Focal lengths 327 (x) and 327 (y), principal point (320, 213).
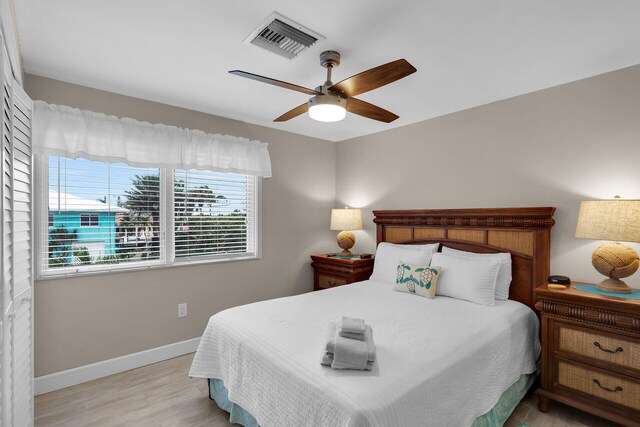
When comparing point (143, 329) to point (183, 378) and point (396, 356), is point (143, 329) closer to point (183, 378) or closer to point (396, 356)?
point (183, 378)

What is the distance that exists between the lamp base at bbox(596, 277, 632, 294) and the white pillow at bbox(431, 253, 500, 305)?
25.5 inches

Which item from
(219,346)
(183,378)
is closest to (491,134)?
(219,346)

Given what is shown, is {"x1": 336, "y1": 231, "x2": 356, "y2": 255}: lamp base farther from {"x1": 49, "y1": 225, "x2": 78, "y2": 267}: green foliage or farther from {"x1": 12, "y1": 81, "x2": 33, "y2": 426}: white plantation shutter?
{"x1": 12, "y1": 81, "x2": 33, "y2": 426}: white plantation shutter

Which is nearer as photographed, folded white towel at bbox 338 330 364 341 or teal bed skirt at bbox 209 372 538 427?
folded white towel at bbox 338 330 364 341

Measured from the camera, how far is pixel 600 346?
2.12 meters

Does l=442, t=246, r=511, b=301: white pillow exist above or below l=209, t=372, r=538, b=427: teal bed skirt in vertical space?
above

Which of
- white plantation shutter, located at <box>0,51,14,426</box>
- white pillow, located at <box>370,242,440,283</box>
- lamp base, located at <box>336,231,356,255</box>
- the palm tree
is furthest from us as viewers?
lamp base, located at <box>336,231,356,255</box>

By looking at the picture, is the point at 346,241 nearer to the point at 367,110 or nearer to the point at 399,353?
the point at 367,110

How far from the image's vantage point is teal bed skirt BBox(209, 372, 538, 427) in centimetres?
188

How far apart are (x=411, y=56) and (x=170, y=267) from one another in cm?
277

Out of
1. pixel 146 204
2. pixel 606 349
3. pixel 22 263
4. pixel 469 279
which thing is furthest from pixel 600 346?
pixel 146 204

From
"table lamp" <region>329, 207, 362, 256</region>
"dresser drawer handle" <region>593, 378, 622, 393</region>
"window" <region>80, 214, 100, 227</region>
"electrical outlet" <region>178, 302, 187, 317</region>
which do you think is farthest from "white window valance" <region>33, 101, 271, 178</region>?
"dresser drawer handle" <region>593, 378, 622, 393</region>

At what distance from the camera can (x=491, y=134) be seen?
3.08m

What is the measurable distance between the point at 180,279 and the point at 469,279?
2654 millimetres
